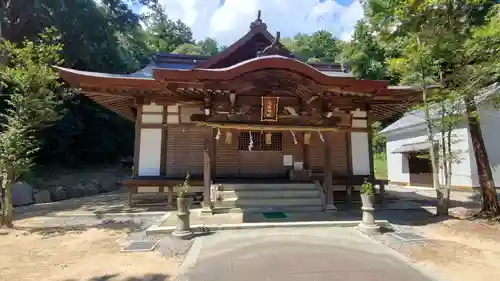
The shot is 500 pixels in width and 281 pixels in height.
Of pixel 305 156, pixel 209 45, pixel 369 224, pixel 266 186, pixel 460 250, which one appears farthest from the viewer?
pixel 209 45

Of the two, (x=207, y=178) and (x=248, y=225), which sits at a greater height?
(x=207, y=178)

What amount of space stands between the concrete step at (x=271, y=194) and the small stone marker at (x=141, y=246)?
3108 mm

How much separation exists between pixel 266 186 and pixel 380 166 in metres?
20.7

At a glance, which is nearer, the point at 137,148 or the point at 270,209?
the point at 270,209

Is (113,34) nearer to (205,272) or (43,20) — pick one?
(43,20)

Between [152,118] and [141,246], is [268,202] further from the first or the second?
[152,118]

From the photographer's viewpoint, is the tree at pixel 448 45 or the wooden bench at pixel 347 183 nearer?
the tree at pixel 448 45

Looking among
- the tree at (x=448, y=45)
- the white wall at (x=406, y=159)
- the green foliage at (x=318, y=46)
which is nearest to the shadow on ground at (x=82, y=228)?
the tree at (x=448, y=45)

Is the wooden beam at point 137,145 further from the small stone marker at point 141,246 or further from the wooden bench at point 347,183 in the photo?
the wooden bench at point 347,183

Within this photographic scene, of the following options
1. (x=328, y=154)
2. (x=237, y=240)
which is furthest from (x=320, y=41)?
(x=237, y=240)

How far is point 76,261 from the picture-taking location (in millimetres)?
4480

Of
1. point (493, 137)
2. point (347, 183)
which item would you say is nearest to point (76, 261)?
point (347, 183)

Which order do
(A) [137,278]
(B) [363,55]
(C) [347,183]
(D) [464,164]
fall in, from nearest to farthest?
(A) [137,278] < (C) [347,183] < (D) [464,164] < (B) [363,55]

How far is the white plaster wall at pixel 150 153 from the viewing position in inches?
359
